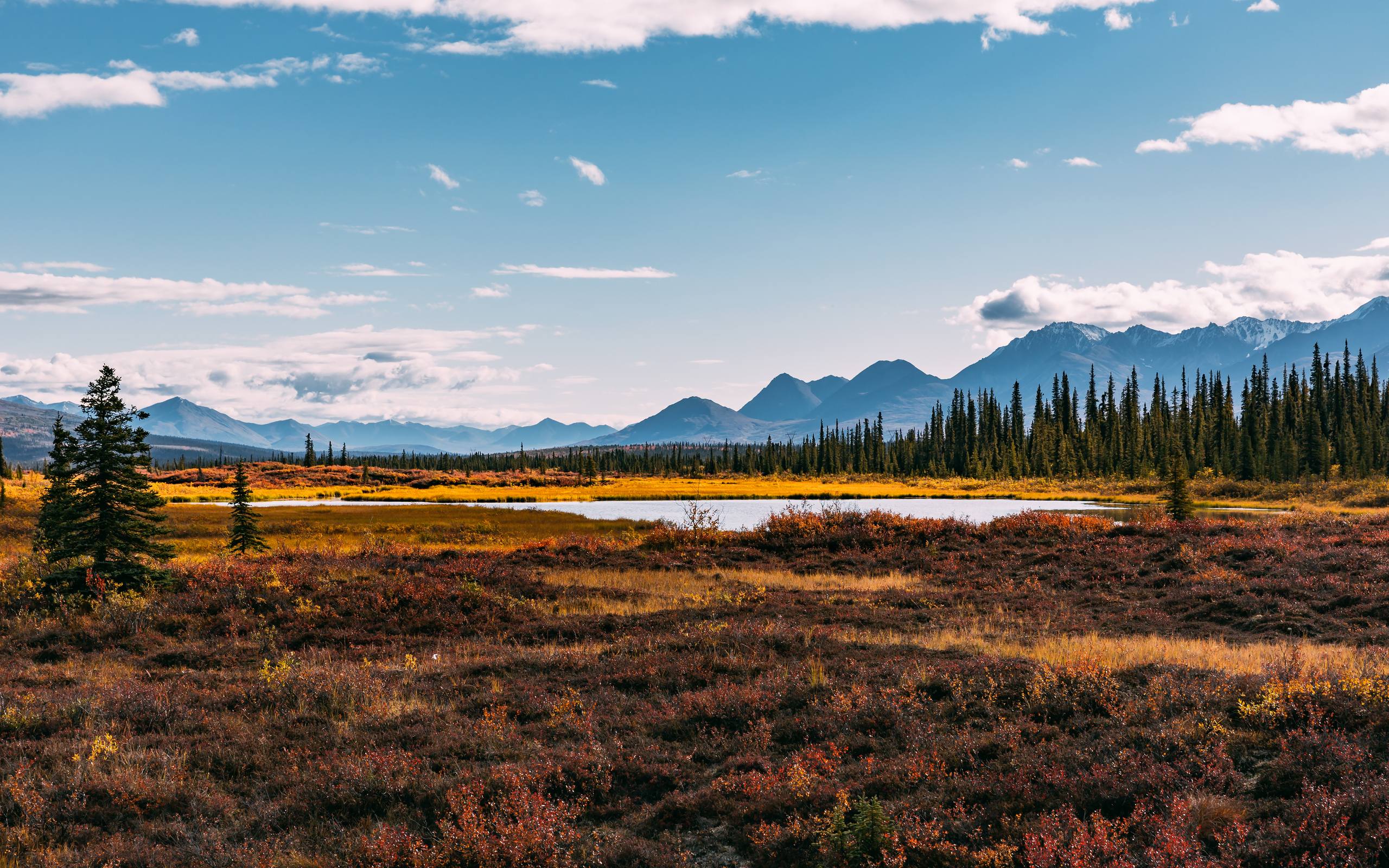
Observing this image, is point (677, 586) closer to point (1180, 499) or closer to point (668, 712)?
point (668, 712)

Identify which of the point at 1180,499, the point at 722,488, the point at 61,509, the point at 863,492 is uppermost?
the point at 61,509

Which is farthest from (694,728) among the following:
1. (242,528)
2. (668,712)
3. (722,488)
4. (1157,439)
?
(1157,439)

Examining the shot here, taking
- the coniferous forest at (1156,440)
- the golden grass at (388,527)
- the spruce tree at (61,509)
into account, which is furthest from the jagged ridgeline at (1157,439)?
the spruce tree at (61,509)

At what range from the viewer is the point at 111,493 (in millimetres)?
22359

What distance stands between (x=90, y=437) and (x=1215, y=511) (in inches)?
3128

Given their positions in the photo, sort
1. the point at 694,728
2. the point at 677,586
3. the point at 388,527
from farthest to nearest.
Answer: the point at 388,527 < the point at 677,586 < the point at 694,728

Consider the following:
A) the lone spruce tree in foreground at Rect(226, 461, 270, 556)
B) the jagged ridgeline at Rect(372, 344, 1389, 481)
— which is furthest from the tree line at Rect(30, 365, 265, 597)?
the jagged ridgeline at Rect(372, 344, 1389, 481)

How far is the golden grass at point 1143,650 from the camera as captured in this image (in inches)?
528

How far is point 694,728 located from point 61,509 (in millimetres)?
23134

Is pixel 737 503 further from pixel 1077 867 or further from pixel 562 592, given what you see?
pixel 1077 867

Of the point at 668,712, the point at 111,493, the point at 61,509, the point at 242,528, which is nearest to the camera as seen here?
the point at 668,712

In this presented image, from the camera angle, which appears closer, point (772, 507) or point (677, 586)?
point (677, 586)

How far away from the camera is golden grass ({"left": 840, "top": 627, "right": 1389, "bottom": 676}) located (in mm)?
13422

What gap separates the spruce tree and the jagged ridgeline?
7934cm
